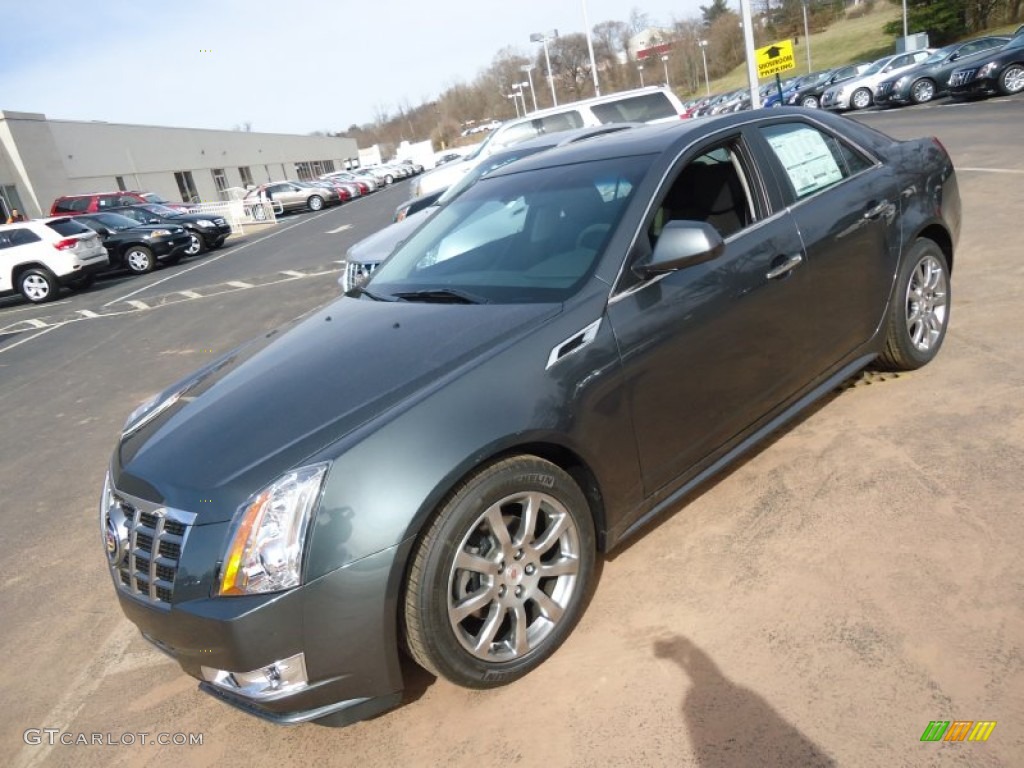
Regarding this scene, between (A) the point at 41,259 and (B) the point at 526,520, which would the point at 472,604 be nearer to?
(B) the point at 526,520

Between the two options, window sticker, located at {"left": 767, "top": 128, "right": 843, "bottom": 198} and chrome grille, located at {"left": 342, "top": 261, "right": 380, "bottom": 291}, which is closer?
window sticker, located at {"left": 767, "top": 128, "right": 843, "bottom": 198}

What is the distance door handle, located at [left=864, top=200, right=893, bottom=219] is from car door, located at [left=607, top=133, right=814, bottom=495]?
0.66 m

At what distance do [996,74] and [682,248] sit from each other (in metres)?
23.3

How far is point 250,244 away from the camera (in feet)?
76.6

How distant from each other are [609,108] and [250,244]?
13688 mm

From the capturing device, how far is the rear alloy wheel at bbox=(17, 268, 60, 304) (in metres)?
17.1

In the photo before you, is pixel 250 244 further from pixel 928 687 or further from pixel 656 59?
pixel 656 59

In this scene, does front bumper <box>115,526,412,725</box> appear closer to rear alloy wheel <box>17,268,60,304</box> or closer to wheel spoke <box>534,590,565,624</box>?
wheel spoke <box>534,590,565,624</box>

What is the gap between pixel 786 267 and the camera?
135 inches

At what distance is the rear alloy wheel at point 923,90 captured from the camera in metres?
26.2

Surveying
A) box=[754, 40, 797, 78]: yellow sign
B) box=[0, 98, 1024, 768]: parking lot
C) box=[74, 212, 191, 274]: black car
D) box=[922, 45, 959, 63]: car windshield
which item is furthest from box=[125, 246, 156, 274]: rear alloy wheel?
box=[922, 45, 959, 63]: car windshield

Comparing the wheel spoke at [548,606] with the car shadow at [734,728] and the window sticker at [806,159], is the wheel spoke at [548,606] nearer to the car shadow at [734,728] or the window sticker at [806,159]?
the car shadow at [734,728]

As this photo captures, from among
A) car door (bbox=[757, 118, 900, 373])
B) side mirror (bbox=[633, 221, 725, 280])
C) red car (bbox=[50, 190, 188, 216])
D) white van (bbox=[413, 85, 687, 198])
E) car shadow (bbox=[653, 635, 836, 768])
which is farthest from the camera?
red car (bbox=[50, 190, 188, 216])

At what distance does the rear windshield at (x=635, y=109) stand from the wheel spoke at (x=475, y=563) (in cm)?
1246
